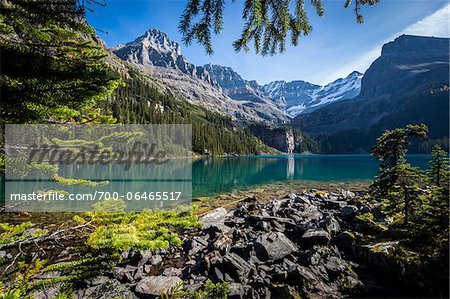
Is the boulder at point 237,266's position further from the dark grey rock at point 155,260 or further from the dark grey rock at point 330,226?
the dark grey rock at point 330,226

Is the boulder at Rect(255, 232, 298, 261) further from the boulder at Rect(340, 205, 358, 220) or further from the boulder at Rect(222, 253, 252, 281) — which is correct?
the boulder at Rect(340, 205, 358, 220)

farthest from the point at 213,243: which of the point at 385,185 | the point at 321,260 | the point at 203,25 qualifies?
the point at 203,25

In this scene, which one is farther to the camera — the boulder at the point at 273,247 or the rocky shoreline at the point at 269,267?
the boulder at the point at 273,247

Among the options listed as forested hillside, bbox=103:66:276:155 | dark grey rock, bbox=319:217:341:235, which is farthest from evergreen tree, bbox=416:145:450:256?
forested hillside, bbox=103:66:276:155

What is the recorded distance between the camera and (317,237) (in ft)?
32.2

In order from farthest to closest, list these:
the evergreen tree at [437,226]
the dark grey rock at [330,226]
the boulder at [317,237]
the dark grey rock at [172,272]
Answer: the dark grey rock at [330,226] < the boulder at [317,237] < the dark grey rock at [172,272] < the evergreen tree at [437,226]

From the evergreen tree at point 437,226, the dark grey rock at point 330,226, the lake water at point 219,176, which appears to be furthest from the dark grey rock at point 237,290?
the lake water at point 219,176

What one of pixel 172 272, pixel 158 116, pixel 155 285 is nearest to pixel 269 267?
pixel 172 272

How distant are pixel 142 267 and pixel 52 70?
26.5 ft

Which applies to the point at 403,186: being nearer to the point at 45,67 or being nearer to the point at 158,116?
the point at 45,67

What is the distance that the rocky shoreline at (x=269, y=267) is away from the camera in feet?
21.6

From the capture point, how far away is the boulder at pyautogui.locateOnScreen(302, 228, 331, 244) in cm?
975

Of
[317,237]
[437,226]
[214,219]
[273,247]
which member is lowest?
[214,219]

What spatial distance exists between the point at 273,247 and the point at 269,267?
1057mm
